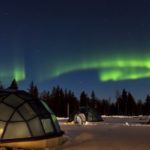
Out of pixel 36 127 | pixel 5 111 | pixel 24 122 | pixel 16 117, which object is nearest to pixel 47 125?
pixel 36 127

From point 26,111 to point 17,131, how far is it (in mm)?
1127

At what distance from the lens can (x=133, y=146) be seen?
16531mm

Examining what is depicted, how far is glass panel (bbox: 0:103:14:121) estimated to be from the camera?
51.9ft

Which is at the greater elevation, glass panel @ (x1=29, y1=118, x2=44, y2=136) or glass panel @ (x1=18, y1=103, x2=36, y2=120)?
glass panel @ (x1=18, y1=103, x2=36, y2=120)

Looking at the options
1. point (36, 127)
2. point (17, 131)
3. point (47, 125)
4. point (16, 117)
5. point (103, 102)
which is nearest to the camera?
point (17, 131)

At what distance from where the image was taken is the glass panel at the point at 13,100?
16459mm

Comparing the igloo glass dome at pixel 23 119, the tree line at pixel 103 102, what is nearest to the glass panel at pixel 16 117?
the igloo glass dome at pixel 23 119

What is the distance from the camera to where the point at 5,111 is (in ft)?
52.6

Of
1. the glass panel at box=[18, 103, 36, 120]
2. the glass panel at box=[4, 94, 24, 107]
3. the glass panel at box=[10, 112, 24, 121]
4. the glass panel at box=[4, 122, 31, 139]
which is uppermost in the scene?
the glass panel at box=[4, 94, 24, 107]

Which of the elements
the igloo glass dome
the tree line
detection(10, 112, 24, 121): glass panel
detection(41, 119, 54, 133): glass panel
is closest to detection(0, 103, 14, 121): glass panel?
the igloo glass dome

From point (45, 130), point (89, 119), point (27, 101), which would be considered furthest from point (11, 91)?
point (89, 119)

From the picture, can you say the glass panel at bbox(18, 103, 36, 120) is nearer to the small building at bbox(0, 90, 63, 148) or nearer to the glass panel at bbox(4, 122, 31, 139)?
the small building at bbox(0, 90, 63, 148)

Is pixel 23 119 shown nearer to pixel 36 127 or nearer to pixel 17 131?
pixel 17 131

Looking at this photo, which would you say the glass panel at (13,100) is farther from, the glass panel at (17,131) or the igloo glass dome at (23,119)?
the glass panel at (17,131)
